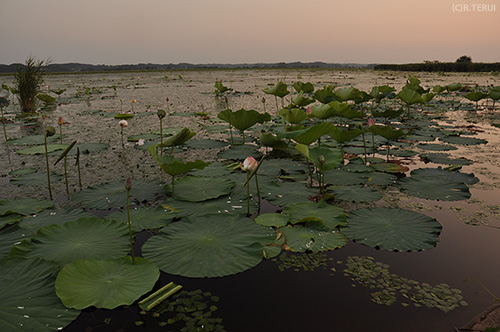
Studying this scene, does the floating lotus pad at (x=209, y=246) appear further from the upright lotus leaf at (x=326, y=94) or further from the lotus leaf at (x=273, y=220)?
the upright lotus leaf at (x=326, y=94)

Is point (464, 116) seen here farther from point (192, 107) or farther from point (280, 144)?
point (192, 107)

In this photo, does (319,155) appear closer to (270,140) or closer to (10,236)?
(270,140)

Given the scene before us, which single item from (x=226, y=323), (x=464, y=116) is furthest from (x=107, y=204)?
(x=464, y=116)

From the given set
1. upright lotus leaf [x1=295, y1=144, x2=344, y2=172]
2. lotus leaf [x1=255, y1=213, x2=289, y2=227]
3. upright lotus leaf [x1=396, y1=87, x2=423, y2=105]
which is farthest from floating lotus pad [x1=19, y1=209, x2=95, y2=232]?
upright lotus leaf [x1=396, y1=87, x2=423, y2=105]

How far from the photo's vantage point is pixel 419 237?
190cm

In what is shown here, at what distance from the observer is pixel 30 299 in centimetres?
130

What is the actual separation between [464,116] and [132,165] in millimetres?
7144

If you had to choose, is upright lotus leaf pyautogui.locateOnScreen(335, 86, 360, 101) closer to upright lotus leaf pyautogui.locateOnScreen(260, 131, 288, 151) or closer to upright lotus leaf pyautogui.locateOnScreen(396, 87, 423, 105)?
upright lotus leaf pyautogui.locateOnScreen(396, 87, 423, 105)

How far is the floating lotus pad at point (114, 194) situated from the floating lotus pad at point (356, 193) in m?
1.48

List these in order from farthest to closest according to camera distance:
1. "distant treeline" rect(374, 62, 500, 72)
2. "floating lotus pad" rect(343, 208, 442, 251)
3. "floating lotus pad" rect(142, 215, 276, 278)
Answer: "distant treeline" rect(374, 62, 500, 72)
"floating lotus pad" rect(343, 208, 442, 251)
"floating lotus pad" rect(142, 215, 276, 278)

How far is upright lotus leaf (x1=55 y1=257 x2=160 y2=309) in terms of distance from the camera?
4.33 feet

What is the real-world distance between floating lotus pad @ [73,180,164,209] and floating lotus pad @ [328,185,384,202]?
4.86ft

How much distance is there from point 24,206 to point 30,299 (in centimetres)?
129

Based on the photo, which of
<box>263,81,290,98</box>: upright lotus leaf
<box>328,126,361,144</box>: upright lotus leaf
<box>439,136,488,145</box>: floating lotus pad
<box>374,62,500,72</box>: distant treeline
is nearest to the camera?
<box>328,126,361,144</box>: upright lotus leaf
